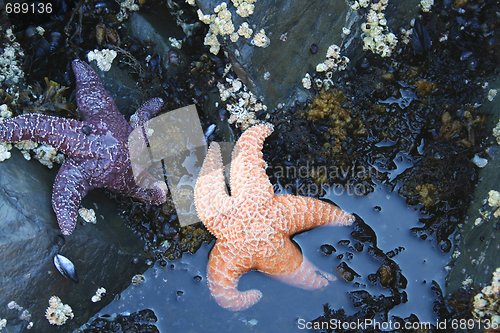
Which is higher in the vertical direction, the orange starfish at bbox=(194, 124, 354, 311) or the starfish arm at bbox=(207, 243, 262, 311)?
the orange starfish at bbox=(194, 124, 354, 311)

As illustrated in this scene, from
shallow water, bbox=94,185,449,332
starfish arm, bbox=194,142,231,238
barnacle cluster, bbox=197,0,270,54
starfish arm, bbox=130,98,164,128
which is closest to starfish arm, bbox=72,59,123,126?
starfish arm, bbox=130,98,164,128

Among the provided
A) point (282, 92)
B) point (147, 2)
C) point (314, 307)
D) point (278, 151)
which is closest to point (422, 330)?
point (314, 307)

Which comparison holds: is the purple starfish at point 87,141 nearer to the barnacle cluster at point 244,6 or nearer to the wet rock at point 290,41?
the wet rock at point 290,41

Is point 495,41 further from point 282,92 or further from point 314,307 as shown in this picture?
point 314,307

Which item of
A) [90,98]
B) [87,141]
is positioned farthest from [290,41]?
[87,141]

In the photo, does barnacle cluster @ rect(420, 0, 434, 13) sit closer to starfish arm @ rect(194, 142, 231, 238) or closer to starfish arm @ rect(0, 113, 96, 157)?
starfish arm @ rect(194, 142, 231, 238)

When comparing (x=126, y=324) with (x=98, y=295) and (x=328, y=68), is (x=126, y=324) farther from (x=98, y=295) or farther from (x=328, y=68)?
(x=328, y=68)

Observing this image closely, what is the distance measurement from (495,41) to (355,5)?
1.56m

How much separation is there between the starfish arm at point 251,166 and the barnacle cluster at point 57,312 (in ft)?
6.62

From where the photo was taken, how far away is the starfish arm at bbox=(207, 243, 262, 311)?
20.4 feet

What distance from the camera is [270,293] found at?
6363 mm

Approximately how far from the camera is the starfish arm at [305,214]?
6.24 m

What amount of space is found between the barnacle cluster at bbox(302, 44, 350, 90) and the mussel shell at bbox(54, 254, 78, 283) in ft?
9.97

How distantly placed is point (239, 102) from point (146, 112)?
1.00 meters
